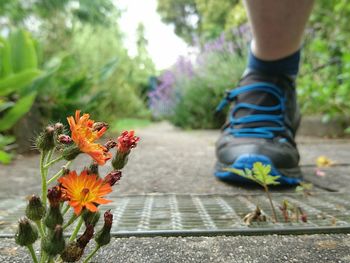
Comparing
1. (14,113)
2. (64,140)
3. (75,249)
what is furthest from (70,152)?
(14,113)

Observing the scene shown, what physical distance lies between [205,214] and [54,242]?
583 millimetres

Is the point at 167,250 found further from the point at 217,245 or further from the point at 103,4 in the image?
the point at 103,4

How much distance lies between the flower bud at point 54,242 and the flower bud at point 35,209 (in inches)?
1.2

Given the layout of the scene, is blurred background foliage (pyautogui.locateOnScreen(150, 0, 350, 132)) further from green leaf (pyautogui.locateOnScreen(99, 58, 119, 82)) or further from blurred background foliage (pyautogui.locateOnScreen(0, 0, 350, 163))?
green leaf (pyautogui.locateOnScreen(99, 58, 119, 82))

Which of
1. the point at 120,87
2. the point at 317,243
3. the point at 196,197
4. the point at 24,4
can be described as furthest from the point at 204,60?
the point at 24,4

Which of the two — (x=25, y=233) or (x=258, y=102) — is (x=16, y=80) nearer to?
(x=258, y=102)

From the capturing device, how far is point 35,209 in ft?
1.64

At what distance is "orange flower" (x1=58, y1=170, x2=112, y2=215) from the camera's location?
1.54ft

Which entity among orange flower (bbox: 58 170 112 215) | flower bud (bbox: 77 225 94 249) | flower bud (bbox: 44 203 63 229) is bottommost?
flower bud (bbox: 77 225 94 249)

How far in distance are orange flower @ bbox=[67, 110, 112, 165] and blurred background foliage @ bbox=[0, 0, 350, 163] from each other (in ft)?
3.02

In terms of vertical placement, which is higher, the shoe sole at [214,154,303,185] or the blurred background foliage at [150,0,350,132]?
the blurred background foliage at [150,0,350,132]

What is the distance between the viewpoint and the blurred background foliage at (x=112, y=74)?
233 centimetres

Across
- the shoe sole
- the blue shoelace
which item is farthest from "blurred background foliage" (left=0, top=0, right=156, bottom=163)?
the blue shoelace

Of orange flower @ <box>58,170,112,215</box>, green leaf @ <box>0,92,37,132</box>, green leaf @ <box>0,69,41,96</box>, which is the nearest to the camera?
orange flower @ <box>58,170,112,215</box>
